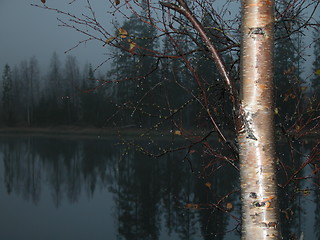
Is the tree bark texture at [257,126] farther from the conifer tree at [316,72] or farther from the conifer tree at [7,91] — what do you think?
the conifer tree at [7,91]

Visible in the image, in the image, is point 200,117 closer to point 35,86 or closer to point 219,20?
point 219,20

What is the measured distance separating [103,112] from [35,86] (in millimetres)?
30602

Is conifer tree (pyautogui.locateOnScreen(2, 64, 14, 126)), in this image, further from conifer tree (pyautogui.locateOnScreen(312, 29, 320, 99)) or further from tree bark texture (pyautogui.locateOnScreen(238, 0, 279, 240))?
tree bark texture (pyautogui.locateOnScreen(238, 0, 279, 240))

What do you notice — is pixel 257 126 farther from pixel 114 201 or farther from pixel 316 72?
pixel 114 201

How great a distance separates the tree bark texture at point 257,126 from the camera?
1918mm

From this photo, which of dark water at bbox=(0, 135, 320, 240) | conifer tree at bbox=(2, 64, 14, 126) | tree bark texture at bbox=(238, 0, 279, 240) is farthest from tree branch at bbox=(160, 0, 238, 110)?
conifer tree at bbox=(2, 64, 14, 126)

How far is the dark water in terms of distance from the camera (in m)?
15.6

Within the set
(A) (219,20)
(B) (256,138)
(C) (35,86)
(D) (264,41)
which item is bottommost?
(B) (256,138)

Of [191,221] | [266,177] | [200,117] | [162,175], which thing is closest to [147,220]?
[191,221]

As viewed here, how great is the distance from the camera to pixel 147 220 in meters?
16.4

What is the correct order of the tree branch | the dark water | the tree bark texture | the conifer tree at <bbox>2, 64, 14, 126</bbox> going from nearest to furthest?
1. the tree bark texture
2. the tree branch
3. the dark water
4. the conifer tree at <bbox>2, 64, 14, 126</bbox>

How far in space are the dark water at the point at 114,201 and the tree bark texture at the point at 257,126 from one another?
273 inches

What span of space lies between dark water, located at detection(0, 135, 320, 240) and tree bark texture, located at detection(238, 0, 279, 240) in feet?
22.7

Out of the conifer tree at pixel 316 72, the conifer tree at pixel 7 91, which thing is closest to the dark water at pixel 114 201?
the conifer tree at pixel 316 72
